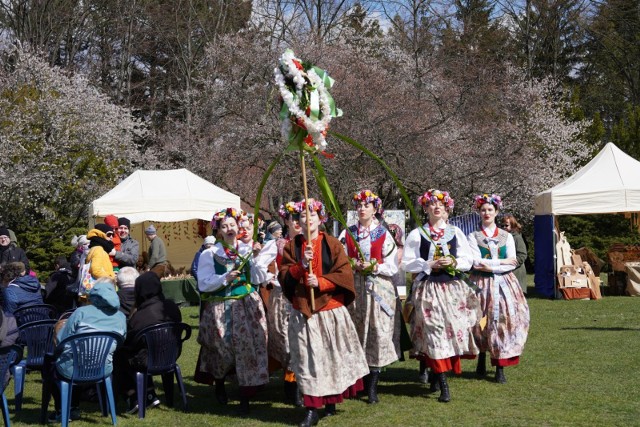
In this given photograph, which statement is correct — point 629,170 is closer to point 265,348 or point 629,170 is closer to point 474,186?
point 474,186

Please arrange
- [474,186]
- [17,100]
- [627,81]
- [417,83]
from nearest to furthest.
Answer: [474,186] < [17,100] < [417,83] < [627,81]

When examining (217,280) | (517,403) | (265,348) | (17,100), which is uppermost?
(17,100)

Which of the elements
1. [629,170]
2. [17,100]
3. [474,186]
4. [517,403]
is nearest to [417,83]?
[474,186]

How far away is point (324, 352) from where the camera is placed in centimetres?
615

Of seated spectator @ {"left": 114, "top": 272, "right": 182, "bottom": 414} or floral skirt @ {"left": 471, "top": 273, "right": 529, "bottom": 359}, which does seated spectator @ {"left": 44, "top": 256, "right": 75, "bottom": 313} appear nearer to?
seated spectator @ {"left": 114, "top": 272, "right": 182, "bottom": 414}

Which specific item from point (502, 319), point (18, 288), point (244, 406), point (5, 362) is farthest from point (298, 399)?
point (18, 288)

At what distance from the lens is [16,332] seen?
603cm

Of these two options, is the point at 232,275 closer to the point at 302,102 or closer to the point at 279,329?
the point at 279,329

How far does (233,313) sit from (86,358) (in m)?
1.22

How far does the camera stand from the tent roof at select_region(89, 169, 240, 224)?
602 inches

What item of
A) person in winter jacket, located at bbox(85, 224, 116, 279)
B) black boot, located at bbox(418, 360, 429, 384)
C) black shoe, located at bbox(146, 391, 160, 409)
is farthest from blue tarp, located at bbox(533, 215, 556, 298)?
black shoe, located at bbox(146, 391, 160, 409)

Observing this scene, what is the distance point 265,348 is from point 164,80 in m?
27.3

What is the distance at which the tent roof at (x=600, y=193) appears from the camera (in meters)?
15.4

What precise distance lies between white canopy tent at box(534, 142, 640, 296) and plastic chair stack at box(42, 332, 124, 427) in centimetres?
1103
